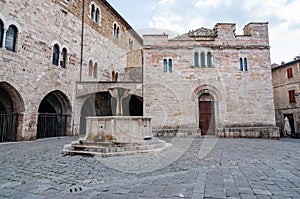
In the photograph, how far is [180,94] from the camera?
13.8 meters

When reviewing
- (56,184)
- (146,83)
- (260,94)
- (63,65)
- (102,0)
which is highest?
(102,0)

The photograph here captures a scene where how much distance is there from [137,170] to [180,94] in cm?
981

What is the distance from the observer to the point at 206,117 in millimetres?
14086

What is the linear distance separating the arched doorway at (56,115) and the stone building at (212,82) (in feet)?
19.5

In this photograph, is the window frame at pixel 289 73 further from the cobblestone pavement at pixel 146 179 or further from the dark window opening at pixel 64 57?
the dark window opening at pixel 64 57

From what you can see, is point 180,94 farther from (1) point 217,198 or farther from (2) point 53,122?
(1) point 217,198

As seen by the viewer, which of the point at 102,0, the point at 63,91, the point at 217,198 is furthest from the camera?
the point at 102,0

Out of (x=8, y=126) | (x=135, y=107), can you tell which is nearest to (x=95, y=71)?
(x=135, y=107)

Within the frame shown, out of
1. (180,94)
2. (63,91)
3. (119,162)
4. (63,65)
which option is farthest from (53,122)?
(119,162)

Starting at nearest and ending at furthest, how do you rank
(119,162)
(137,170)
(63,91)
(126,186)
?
(126,186), (137,170), (119,162), (63,91)

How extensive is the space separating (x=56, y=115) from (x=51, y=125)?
0.78m

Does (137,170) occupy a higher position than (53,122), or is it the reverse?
(53,122)

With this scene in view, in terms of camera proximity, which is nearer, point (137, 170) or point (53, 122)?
point (137, 170)

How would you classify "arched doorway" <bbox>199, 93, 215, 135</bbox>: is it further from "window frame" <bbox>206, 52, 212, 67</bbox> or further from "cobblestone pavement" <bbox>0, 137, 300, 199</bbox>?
"cobblestone pavement" <bbox>0, 137, 300, 199</bbox>
